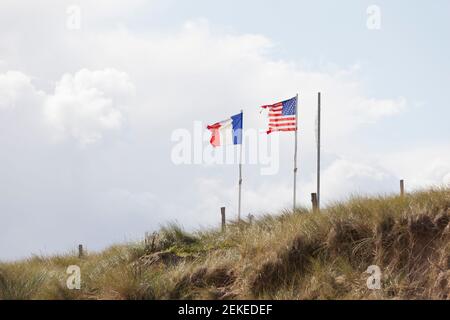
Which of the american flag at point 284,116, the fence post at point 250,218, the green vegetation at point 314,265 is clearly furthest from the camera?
the american flag at point 284,116

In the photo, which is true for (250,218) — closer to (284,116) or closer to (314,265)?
(314,265)

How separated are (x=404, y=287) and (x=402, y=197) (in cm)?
345

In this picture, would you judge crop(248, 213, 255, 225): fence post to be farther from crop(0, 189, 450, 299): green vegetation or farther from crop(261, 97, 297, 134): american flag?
crop(261, 97, 297, 134): american flag

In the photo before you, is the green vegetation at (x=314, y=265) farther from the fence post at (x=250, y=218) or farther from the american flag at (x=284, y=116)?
the american flag at (x=284, y=116)

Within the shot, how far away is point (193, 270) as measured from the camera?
56.2 ft

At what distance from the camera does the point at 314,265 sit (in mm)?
15938

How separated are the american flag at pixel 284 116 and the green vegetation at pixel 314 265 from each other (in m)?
14.0

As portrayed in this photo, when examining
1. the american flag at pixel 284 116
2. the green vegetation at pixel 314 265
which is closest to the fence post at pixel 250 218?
the green vegetation at pixel 314 265

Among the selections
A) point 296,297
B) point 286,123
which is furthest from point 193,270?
point 286,123

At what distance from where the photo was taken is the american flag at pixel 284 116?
3225 centimetres

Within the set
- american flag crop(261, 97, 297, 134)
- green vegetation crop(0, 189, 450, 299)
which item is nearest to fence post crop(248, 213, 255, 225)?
green vegetation crop(0, 189, 450, 299)

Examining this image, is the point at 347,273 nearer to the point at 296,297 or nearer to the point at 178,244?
the point at 296,297

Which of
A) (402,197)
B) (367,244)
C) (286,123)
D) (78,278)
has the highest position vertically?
(286,123)

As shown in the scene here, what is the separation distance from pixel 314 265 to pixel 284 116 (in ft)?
56.4
